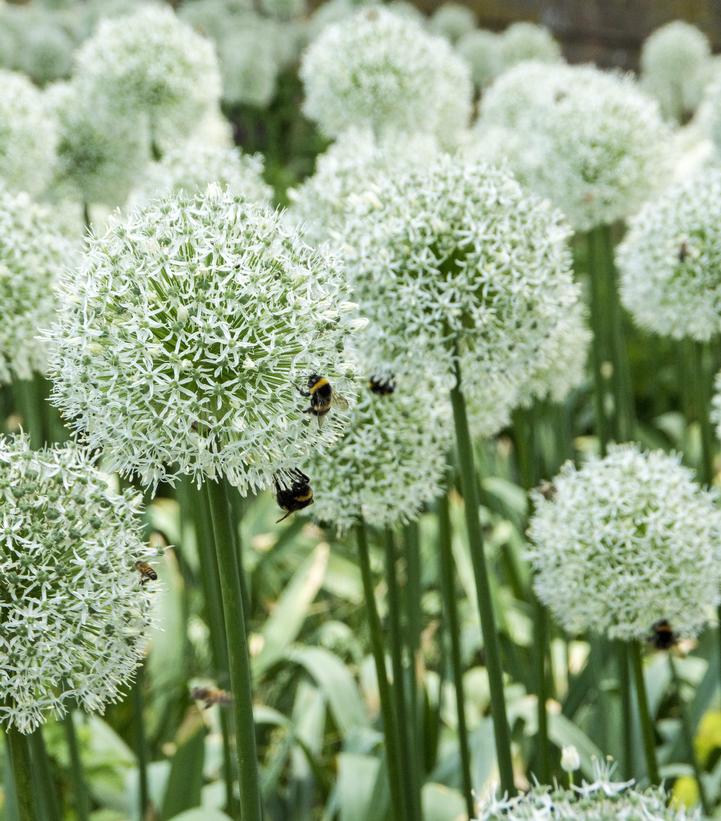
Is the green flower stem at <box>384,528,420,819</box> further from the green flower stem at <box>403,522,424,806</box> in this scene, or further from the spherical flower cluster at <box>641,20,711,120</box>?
the spherical flower cluster at <box>641,20,711,120</box>

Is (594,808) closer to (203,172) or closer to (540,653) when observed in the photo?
(540,653)

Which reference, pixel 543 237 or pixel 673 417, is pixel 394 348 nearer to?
pixel 543 237

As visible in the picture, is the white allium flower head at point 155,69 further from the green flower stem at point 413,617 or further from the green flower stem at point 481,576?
the green flower stem at point 481,576

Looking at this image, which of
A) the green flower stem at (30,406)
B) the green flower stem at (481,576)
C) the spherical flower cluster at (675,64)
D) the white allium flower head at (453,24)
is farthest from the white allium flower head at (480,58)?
the green flower stem at (481,576)

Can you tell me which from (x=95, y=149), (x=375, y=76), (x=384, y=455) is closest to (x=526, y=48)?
(x=375, y=76)

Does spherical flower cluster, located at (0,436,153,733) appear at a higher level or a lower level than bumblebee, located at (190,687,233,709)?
Result: higher

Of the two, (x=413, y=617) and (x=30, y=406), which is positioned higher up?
(x=30, y=406)

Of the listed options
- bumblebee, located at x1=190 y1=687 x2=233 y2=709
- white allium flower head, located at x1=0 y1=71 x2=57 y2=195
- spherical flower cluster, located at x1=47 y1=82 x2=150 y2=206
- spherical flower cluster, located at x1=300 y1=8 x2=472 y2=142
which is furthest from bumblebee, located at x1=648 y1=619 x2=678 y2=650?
spherical flower cluster, located at x1=47 y1=82 x2=150 y2=206
